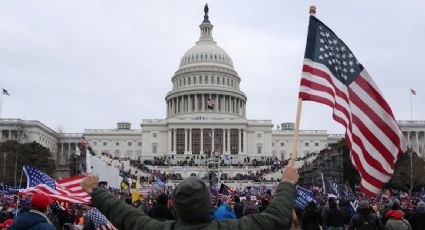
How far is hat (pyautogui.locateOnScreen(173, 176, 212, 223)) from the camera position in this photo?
146 inches

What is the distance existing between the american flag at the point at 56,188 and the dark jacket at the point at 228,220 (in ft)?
22.5

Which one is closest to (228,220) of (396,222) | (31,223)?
(31,223)

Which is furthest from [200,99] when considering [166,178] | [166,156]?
[166,178]

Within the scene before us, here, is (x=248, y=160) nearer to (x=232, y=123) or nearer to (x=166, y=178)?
(x=232, y=123)

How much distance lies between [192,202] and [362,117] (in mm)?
4406

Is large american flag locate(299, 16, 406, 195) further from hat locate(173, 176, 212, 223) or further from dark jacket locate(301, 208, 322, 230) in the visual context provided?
dark jacket locate(301, 208, 322, 230)

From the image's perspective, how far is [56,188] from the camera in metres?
12.6

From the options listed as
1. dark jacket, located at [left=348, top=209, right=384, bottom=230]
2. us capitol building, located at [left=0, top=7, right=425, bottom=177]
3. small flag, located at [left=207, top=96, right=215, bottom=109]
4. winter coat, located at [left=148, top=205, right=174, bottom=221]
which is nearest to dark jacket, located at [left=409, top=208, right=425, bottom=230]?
dark jacket, located at [left=348, top=209, right=384, bottom=230]


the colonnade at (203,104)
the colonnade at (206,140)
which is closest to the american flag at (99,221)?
the colonnade at (206,140)

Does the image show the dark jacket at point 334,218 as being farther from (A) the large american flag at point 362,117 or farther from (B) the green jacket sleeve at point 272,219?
(B) the green jacket sleeve at point 272,219

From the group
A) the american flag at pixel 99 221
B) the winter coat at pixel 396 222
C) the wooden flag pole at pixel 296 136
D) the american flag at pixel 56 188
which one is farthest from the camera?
the american flag at pixel 99 221

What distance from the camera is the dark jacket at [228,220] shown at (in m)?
3.72

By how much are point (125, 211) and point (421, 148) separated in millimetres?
120168

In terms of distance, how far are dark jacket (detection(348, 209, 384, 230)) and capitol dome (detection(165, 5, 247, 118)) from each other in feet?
311
